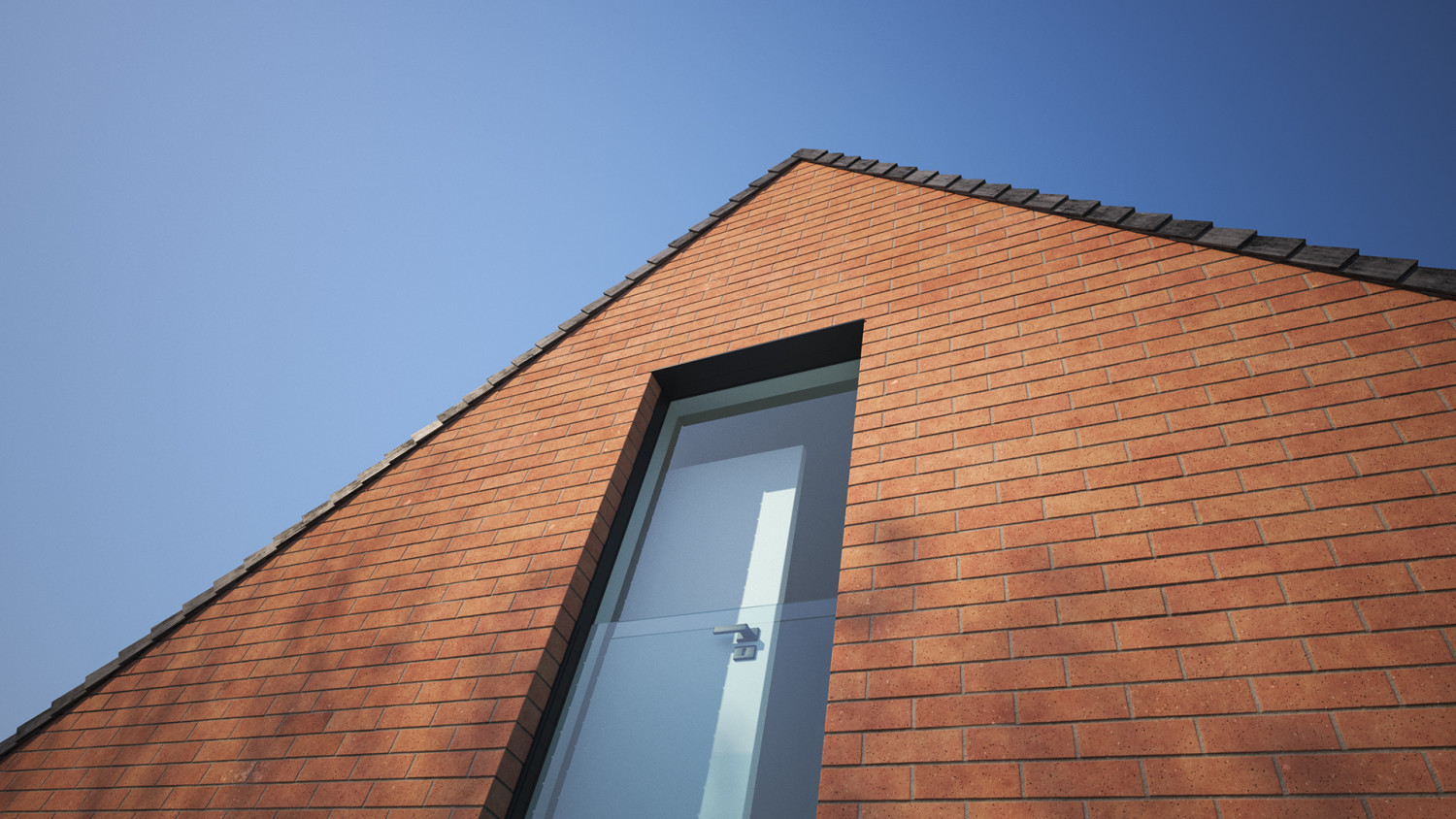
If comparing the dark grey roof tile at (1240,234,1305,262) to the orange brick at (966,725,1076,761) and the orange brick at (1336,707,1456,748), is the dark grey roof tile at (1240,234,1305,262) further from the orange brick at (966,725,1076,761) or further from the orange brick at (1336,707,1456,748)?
the orange brick at (966,725,1076,761)

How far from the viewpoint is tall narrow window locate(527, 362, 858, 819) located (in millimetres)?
2307

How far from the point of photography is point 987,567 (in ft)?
7.35

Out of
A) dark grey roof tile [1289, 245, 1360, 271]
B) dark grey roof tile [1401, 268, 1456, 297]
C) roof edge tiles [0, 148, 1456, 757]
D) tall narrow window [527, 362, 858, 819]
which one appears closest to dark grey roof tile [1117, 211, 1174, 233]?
roof edge tiles [0, 148, 1456, 757]

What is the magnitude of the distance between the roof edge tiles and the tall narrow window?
1.31m

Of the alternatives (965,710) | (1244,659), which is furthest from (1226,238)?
(965,710)

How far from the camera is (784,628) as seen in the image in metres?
2.50

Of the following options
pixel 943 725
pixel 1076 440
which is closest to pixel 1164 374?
pixel 1076 440

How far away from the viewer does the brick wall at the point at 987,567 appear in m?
1.71

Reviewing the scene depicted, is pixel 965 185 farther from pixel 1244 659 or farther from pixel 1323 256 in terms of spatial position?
pixel 1244 659

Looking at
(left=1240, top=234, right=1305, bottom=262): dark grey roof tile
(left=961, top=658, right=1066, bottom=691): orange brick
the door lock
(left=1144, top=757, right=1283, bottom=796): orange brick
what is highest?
(left=1240, top=234, right=1305, bottom=262): dark grey roof tile

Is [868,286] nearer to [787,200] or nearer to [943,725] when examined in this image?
[787,200]

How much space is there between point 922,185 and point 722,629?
2.85 m

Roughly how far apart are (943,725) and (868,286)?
2.20 m

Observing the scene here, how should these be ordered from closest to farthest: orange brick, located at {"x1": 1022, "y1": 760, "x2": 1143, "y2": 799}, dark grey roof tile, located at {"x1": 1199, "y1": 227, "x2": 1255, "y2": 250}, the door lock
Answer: orange brick, located at {"x1": 1022, "y1": 760, "x2": 1143, "y2": 799} → the door lock → dark grey roof tile, located at {"x1": 1199, "y1": 227, "x2": 1255, "y2": 250}
